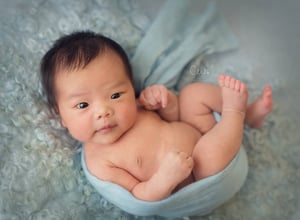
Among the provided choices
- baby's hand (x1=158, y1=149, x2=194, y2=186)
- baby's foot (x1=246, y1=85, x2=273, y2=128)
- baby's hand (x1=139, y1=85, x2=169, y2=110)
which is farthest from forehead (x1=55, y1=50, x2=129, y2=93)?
baby's foot (x1=246, y1=85, x2=273, y2=128)

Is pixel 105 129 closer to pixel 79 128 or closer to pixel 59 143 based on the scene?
pixel 79 128

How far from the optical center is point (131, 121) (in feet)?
3.55

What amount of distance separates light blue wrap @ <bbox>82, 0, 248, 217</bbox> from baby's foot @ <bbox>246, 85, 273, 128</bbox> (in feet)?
0.36

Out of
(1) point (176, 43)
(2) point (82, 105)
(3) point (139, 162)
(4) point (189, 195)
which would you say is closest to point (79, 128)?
(2) point (82, 105)

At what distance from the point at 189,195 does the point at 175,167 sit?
0.09m

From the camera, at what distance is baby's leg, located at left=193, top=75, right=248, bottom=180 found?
1.04 m

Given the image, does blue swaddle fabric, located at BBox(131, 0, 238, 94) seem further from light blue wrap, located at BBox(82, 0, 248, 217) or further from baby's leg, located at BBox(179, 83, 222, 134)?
baby's leg, located at BBox(179, 83, 222, 134)

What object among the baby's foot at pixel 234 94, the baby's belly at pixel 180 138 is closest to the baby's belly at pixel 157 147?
the baby's belly at pixel 180 138

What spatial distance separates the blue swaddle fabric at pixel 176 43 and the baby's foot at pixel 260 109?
21 cm

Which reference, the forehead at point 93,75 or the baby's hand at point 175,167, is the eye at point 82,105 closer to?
the forehead at point 93,75

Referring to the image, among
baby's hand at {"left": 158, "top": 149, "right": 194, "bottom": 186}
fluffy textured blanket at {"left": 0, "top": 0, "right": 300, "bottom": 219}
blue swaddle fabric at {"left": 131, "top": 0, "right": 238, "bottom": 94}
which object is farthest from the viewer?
blue swaddle fabric at {"left": 131, "top": 0, "right": 238, "bottom": 94}

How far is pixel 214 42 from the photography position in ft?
4.43

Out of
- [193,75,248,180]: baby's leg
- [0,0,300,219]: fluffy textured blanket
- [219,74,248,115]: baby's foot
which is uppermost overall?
[219,74,248,115]: baby's foot

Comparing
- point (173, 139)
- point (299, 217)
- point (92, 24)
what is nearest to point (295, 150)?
point (299, 217)
